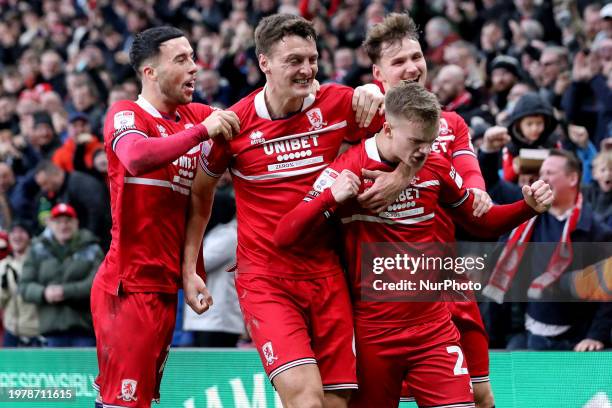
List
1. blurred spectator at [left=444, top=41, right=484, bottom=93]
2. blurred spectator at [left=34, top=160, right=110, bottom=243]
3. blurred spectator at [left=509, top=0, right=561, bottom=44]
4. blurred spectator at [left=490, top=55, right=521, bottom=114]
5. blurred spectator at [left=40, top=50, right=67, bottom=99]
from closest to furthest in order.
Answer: blurred spectator at [left=34, top=160, right=110, bottom=243], blurred spectator at [left=490, top=55, right=521, bottom=114], blurred spectator at [left=444, top=41, right=484, bottom=93], blurred spectator at [left=509, top=0, right=561, bottom=44], blurred spectator at [left=40, top=50, right=67, bottom=99]

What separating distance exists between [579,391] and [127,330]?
3.00m

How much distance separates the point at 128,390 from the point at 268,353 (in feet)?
3.06

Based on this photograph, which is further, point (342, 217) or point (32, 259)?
point (32, 259)

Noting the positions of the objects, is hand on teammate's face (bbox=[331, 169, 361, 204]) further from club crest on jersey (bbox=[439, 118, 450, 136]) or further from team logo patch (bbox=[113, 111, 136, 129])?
team logo patch (bbox=[113, 111, 136, 129])

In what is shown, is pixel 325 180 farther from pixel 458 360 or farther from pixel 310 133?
pixel 458 360

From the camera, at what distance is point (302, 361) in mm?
5547

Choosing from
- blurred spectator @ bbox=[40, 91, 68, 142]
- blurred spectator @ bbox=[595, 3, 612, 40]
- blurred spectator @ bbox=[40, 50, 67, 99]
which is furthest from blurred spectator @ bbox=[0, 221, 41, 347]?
blurred spectator @ bbox=[40, 50, 67, 99]

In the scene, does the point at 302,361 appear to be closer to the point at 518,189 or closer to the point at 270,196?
the point at 270,196

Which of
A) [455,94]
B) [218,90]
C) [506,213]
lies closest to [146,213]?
[506,213]

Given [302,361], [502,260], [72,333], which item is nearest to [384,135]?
[302,361]

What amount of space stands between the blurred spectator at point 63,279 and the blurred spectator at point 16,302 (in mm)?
357

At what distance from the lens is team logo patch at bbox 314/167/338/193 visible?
565 centimetres

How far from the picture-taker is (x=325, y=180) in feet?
18.6

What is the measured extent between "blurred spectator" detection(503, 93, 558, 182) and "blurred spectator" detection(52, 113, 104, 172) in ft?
15.6
